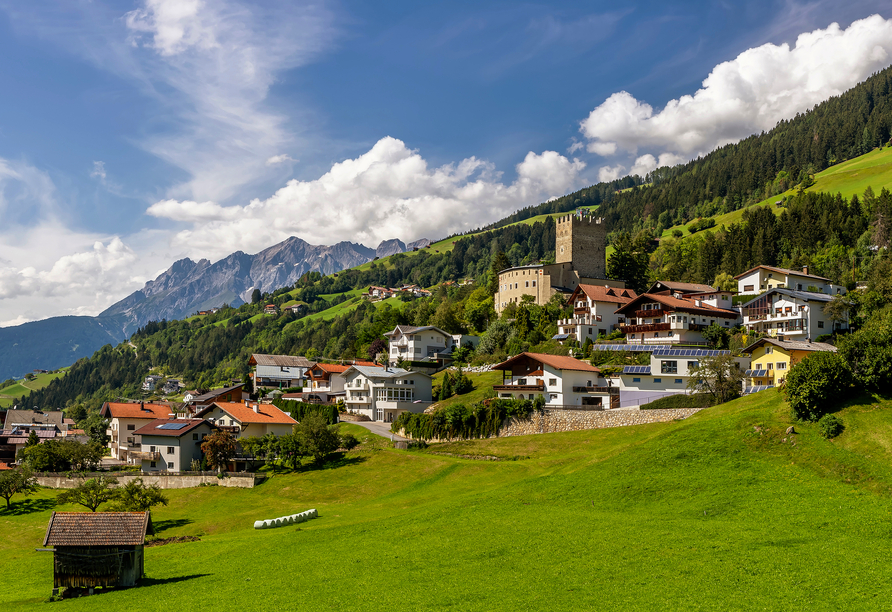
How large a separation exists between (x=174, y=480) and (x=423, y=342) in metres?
54.7

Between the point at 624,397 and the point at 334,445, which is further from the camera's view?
the point at 334,445

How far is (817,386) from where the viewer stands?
139 feet

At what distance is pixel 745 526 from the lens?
3131 centimetres

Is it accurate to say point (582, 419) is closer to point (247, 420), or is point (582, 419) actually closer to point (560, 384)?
point (560, 384)

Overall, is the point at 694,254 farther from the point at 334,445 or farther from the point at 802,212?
the point at 334,445

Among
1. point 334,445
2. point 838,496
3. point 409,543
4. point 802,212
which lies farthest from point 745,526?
point 802,212

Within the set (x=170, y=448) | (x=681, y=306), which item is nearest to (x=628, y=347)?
(x=681, y=306)

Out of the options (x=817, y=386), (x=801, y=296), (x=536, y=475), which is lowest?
(x=536, y=475)

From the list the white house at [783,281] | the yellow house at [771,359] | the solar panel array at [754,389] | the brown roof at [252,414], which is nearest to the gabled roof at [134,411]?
the brown roof at [252,414]

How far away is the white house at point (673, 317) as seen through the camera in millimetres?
81250

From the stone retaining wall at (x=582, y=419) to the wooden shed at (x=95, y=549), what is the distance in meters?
40.4

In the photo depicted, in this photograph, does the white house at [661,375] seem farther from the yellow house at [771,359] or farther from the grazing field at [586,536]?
the grazing field at [586,536]

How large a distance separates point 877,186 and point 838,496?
166 metres

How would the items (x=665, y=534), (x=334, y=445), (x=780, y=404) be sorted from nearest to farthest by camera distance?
1. (x=665, y=534)
2. (x=780, y=404)
3. (x=334, y=445)
